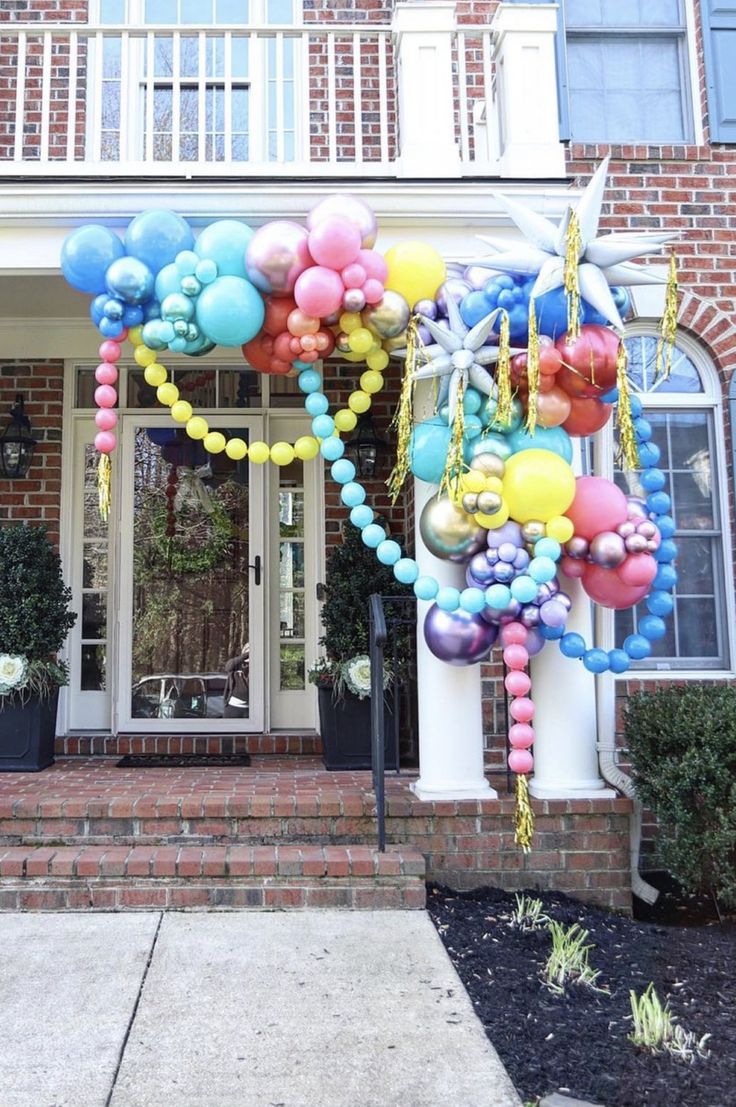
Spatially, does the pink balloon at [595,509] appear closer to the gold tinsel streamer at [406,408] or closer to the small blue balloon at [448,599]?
the small blue balloon at [448,599]

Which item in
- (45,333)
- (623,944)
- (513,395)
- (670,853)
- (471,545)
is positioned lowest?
(623,944)

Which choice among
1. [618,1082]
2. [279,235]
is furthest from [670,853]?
[279,235]

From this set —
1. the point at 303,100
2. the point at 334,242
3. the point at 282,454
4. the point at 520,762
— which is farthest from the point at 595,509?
the point at 303,100

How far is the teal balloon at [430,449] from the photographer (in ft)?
12.7

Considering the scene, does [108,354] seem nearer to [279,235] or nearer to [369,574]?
[279,235]

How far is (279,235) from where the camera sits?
3674 millimetres

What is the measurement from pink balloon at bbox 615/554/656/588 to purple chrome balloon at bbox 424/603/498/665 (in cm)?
60

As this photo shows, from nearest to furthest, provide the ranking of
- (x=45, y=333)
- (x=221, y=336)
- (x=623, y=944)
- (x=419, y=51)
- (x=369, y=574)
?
(x=623, y=944) → (x=221, y=336) → (x=419, y=51) → (x=369, y=574) → (x=45, y=333)

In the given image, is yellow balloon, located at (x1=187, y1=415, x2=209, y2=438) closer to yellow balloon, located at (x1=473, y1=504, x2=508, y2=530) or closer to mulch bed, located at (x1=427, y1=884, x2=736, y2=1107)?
yellow balloon, located at (x1=473, y1=504, x2=508, y2=530)

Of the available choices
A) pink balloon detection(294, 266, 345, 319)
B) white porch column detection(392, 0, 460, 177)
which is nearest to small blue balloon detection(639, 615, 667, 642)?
pink balloon detection(294, 266, 345, 319)

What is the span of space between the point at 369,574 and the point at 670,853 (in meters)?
2.34

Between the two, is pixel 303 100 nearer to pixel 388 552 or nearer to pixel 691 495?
pixel 388 552

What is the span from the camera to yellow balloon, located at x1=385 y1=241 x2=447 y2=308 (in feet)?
12.5

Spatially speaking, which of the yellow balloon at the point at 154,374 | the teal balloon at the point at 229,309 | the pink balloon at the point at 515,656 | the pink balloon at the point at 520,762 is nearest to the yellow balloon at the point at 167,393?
the yellow balloon at the point at 154,374
